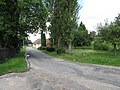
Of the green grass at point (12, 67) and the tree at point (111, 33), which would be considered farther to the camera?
the tree at point (111, 33)

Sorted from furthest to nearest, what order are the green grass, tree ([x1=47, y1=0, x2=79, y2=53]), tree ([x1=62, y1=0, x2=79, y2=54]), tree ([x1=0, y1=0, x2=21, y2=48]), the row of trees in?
1. tree ([x1=47, y1=0, x2=79, y2=53])
2. tree ([x1=62, y1=0, x2=79, y2=54])
3. the row of trees
4. tree ([x1=0, y1=0, x2=21, y2=48])
5. the green grass

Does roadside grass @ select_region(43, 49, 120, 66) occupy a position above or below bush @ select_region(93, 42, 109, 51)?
below

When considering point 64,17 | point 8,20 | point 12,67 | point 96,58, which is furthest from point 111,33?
point 12,67

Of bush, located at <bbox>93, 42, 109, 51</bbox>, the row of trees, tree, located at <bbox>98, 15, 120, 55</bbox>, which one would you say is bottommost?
bush, located at <bbox>93, 42, 109, 51</bbox>

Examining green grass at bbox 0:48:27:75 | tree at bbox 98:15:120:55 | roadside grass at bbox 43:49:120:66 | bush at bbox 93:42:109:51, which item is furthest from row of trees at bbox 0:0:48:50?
bush at bbox 93:42:109:51

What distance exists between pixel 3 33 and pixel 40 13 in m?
6.04

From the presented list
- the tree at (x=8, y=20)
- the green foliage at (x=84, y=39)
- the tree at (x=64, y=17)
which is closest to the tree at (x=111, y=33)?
the tree at (x=64, y=17)

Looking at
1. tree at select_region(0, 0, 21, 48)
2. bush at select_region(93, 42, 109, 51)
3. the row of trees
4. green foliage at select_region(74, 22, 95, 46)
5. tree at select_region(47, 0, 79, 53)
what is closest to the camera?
tree at select_region(0, 0, 21, 48)

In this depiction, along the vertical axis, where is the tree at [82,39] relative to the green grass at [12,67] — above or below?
above

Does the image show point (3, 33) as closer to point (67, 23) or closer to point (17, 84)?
point (67, 23)

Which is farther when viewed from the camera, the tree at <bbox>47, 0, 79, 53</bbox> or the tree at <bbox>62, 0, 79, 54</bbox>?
the tree at <bbox>47, 0, 79, 53</bbox>

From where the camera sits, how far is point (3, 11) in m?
31.5

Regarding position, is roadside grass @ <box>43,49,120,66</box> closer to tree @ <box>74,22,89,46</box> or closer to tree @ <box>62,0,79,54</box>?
tree @ <box>62,0,79,54</box>

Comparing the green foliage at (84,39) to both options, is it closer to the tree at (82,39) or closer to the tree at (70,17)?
the tree at (82,39)
